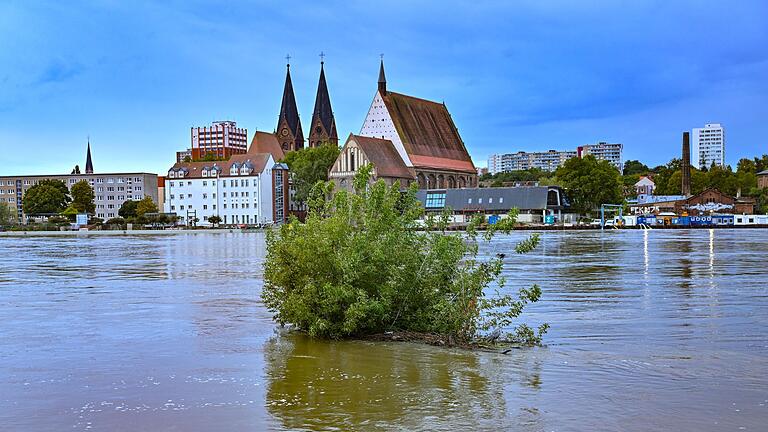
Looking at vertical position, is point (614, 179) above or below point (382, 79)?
below

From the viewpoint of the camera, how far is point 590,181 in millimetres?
106125

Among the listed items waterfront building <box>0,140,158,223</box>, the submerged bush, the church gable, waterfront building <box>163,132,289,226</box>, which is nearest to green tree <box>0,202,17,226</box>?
waterfront building <box>0,140,158,223</box>

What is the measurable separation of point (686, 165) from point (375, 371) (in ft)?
414

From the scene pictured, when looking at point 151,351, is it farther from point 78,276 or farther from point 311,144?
point 311,144

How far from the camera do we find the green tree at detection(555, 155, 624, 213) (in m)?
106

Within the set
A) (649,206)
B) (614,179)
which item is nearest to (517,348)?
(614,179)

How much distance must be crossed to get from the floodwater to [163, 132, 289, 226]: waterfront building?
106144 millimetres

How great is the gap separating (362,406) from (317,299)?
4565 millimetres

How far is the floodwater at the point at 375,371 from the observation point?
29.1 ft

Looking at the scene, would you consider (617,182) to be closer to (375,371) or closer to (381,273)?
(381,273)

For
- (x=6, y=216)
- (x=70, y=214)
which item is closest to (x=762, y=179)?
(x=70, y=214)

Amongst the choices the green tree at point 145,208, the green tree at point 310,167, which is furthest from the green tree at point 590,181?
the green tree at point 145,208

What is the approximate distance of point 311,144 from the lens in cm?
14438

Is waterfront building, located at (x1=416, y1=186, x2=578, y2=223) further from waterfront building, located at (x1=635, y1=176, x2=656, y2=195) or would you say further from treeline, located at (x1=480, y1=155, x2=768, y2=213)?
waterfront building, located at (x1=635, y1=176, x2=656, y2=195)
